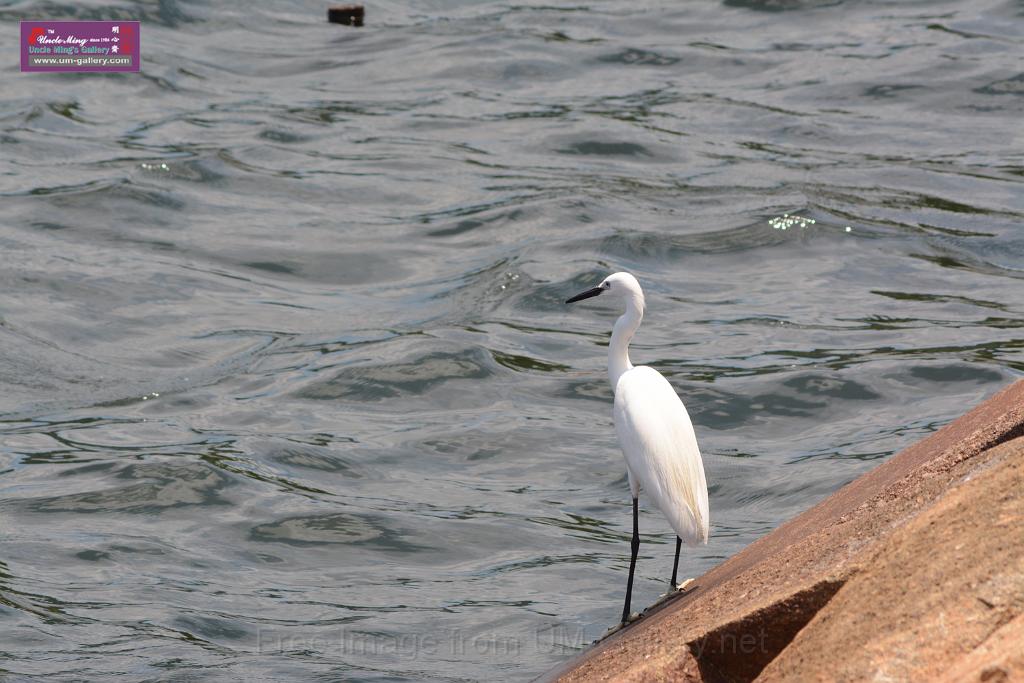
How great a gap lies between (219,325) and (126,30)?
8483 mm

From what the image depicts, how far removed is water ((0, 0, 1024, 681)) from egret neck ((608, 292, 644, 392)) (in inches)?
60.4

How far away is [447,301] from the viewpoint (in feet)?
38.7

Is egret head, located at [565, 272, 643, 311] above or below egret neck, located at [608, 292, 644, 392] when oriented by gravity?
above

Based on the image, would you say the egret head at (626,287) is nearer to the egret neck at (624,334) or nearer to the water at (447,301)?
the egret neck at (624,334)

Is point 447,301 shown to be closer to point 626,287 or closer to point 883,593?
point 626,287

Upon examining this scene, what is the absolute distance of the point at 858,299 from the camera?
1144cm

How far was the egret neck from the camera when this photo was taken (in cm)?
599

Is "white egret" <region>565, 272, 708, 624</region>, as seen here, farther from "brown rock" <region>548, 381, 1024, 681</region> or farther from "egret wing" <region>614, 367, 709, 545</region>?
"brown rock" <region>548, 381, 1024, 681</region>

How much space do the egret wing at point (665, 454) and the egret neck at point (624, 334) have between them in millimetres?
402

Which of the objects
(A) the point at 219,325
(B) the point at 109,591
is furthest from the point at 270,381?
(B) the point at 109,591

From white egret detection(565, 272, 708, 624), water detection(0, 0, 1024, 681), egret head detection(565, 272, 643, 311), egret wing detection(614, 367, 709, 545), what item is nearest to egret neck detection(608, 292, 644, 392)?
egret head detection(565, 272, 643, 311)

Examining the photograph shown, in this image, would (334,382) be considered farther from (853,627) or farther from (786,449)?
(853,627)

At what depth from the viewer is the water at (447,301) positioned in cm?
787

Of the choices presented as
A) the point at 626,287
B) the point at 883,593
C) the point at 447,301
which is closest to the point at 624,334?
the point at 626,287
